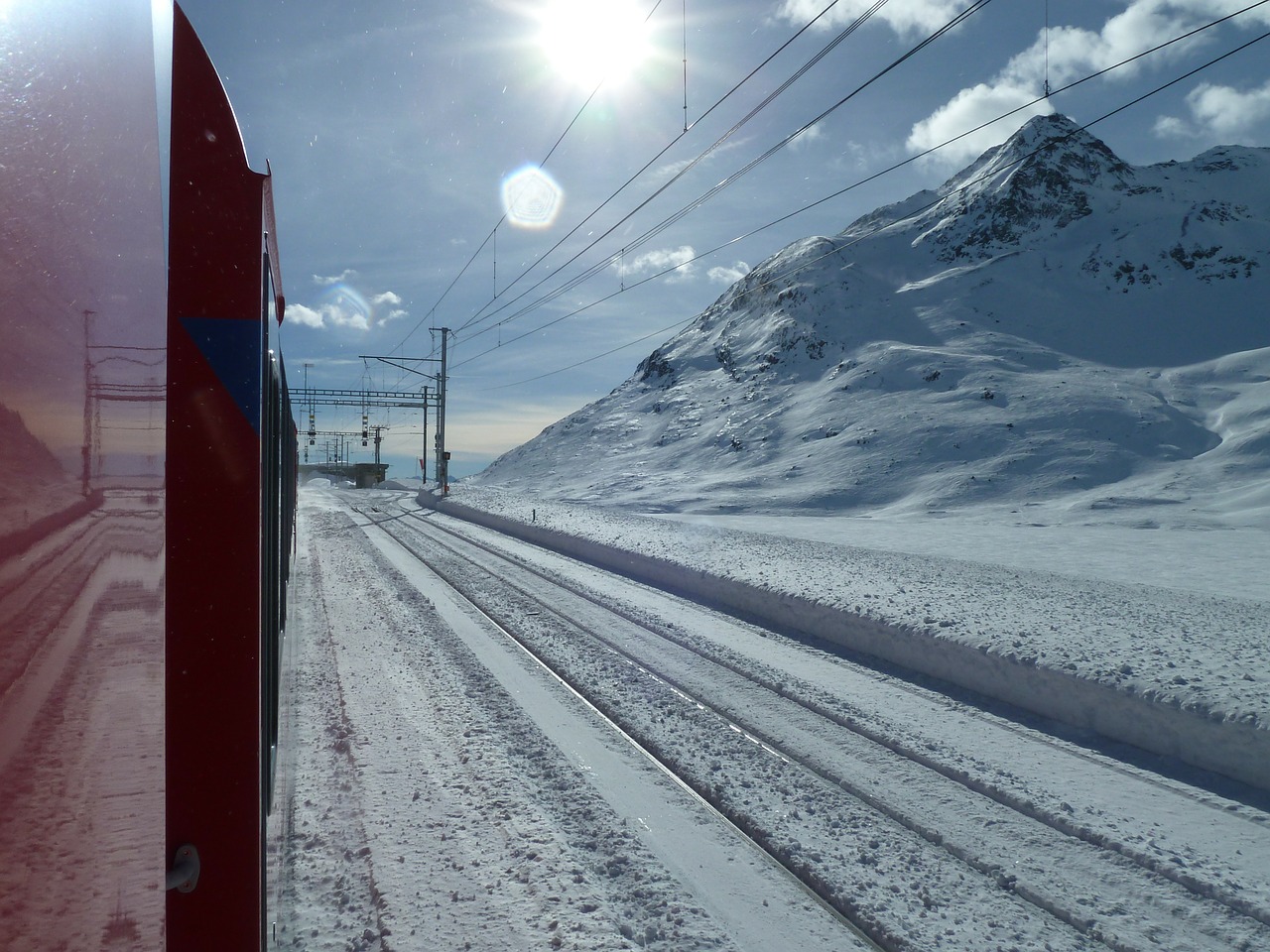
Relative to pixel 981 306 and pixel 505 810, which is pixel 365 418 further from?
pixel 981 306

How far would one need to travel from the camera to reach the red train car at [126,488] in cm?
79

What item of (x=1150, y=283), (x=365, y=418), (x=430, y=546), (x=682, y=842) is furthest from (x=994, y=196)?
(x=682, y=842)

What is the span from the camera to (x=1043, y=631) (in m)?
7.30

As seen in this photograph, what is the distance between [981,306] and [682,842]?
98.7 m

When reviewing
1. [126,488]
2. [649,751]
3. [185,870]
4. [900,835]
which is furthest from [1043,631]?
[126,488]

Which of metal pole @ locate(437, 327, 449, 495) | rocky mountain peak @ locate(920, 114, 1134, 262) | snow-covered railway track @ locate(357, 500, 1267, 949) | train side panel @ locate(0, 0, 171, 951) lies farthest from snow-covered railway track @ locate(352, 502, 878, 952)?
rocky mountain peak @ locate(920, 114, 1134, 262)

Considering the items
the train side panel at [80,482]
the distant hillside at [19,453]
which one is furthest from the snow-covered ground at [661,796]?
the distant hillside at [19,453]

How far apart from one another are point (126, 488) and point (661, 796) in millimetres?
3870

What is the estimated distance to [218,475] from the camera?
159 centimetres

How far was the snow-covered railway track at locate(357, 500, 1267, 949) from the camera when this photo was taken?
3.30 metres

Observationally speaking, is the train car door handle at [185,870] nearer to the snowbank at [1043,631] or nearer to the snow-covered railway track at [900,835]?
the snow-covered railway track at [900,835]

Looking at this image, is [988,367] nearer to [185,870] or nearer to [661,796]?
[661,796]

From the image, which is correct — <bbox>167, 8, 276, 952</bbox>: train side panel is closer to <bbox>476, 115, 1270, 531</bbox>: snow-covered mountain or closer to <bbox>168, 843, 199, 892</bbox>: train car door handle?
<bbox>168, 843, 199, 892</bbox>: train car door handle

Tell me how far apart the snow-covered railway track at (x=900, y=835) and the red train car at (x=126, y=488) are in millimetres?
2840
